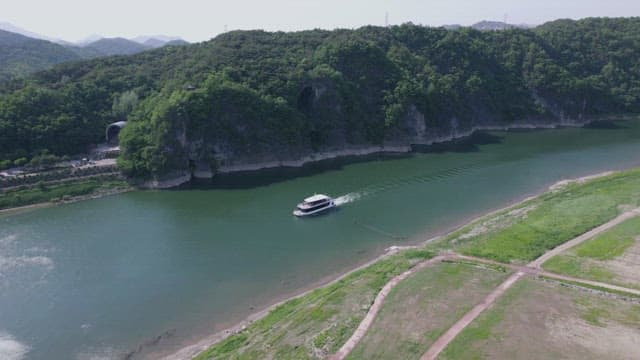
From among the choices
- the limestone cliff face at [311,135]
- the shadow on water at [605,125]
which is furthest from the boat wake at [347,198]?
the shadow on water at [605,125]

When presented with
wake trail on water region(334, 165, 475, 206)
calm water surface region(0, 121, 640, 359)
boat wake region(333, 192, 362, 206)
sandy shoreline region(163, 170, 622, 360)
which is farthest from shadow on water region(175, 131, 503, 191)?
sandy shoreline region(163, 170, 622, 360)

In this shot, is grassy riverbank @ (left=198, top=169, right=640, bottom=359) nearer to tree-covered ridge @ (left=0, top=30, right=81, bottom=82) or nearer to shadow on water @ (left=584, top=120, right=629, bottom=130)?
shadow on water @ (left=584, top=120, right=629, bottom=130)

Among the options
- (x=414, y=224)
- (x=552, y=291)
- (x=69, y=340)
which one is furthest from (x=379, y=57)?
(x=69, y=340)

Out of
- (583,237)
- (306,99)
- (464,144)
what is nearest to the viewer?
(583,237)

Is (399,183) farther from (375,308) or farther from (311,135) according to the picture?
(375,308)

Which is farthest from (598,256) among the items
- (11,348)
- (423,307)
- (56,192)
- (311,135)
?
(56,192)
